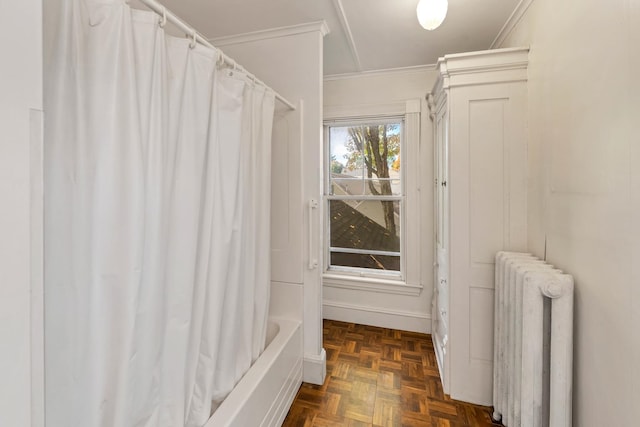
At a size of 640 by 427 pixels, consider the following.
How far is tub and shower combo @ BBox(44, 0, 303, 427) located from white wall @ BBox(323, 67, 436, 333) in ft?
5.18

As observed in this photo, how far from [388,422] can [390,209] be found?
1.75m

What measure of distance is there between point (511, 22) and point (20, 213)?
2.59m

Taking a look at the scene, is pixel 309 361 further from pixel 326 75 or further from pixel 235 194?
pixel 326 75

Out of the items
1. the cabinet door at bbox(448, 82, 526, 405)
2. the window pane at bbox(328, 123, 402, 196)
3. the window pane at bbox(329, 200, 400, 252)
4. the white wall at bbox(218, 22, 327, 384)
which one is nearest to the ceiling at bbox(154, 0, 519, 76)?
the white wall at bbox(218, 22, 327, 384)

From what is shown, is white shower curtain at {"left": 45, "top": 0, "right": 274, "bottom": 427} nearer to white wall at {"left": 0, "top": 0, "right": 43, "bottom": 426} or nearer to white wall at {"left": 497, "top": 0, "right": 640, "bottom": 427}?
white wall at {"left": 0, "top": 0, "right": 43, "bottom": 426}

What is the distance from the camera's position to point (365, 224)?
2.87 metres

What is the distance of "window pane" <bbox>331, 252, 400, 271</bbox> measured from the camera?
282cm

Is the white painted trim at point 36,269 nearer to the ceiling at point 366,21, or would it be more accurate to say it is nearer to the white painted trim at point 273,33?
the ceiling at point 366,21

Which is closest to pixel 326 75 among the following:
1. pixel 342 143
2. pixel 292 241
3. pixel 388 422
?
pixel 342 143

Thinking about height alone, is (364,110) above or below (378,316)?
above

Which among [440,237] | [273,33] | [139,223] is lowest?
[440,237]

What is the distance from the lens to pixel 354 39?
2096 millimetres

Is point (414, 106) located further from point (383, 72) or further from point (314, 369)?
point (314, 369)

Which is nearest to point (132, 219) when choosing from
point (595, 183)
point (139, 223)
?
point (139, 223)
